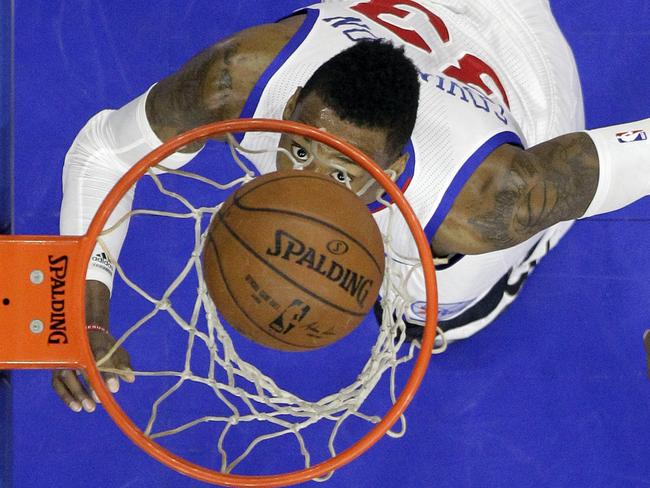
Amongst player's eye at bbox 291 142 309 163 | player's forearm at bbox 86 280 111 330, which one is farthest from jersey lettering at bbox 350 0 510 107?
player's forearm at bbox 86 280 111 330

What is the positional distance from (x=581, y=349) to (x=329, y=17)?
108 centimetres

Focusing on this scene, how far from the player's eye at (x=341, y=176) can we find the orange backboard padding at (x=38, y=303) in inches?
15.5

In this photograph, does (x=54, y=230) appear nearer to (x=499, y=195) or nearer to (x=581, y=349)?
(x=499, y=195)

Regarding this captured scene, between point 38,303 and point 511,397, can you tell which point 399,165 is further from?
point 511,397

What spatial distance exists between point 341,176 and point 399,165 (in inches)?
6.1

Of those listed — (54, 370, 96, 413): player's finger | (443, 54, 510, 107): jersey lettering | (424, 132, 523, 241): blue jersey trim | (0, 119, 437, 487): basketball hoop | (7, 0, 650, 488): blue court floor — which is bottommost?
(7, 0, 650, 488): blue court floor

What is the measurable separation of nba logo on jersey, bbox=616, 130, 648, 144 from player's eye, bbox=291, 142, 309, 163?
1.86ft

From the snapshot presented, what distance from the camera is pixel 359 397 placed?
4.19 ft

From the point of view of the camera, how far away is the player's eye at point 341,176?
1.24 meters

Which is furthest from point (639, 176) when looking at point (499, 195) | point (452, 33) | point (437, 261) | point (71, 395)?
point (71, 395)

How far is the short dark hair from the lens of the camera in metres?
1.20

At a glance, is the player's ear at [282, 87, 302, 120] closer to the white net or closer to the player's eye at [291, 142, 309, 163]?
the player's eye at [291, 142, 309, 163]

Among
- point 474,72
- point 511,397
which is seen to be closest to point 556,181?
point 474,72

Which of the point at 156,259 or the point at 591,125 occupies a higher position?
the point at 591,125
